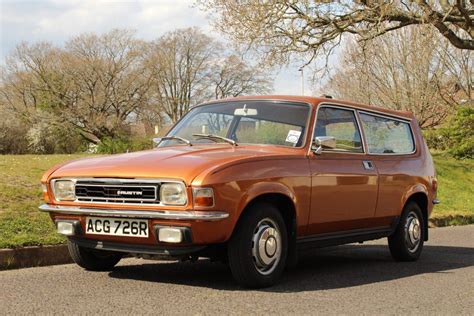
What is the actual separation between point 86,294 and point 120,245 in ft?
1.61

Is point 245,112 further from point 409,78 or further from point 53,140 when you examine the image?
point 53,140

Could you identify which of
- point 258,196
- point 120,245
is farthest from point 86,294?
point 258,196

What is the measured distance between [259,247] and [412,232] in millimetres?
3200

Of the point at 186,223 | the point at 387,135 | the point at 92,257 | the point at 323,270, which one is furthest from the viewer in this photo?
the point at 387,135

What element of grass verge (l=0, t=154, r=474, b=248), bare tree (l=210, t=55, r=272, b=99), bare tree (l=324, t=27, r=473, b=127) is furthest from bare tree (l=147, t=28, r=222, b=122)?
grass verge (l=0, t=154, r=474, b=248)

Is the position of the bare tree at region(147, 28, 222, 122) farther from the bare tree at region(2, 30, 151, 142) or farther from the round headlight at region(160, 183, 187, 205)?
the round headlight at region(160, 183, 187, 205)

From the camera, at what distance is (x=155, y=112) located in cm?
6006

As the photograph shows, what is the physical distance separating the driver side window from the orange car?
0.05 feet

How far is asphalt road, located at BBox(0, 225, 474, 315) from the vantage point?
4.96 m

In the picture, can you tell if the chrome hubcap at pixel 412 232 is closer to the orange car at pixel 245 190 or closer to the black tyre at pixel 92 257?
the orange car at pixel 245 190

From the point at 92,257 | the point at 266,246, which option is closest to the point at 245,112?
the point at 266,246

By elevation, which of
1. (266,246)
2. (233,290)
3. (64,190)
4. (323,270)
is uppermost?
(64,190)

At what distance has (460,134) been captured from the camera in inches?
1125

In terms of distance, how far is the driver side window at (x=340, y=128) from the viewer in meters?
6.80
